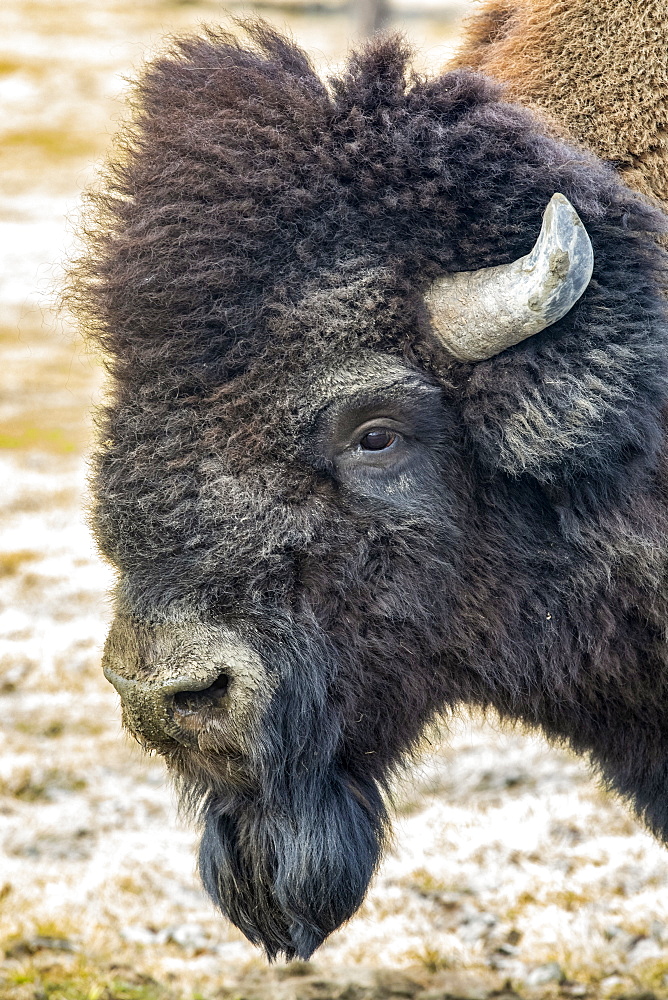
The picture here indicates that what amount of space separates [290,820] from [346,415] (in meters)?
1.21

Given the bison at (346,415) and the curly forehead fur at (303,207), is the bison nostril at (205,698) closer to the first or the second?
the bison at (346,415)

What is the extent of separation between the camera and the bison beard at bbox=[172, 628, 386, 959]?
2855 millimetres

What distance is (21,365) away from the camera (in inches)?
895

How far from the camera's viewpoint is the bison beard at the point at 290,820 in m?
2.86

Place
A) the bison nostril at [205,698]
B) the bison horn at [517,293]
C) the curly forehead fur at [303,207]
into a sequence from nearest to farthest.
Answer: the bison horn at [517,293] → the bison nostril at [205,698] → the curly forehead fur at [303,207]

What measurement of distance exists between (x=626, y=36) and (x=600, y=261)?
1.13 meters

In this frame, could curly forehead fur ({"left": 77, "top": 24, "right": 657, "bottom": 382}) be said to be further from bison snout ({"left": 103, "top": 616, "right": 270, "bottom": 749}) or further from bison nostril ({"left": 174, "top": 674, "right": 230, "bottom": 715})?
bison nostril ({"left": 174, "top": 674, "right": 230, "bottom": 715})

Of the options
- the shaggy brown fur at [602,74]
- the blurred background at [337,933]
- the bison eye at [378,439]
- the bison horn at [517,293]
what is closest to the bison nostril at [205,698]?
the bison eye at [378,439]

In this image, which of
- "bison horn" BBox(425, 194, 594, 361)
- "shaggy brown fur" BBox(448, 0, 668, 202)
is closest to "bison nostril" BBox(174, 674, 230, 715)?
"bison horn" BBox(425, 194, 594, 361)

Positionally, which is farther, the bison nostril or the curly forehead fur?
the curly forehead fur

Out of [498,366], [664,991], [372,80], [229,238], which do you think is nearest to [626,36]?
[372,80]

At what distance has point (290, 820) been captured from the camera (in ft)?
10.0

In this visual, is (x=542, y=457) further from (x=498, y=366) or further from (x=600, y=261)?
(x=600, y=261)

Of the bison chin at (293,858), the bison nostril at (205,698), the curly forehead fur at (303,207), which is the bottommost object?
the bison chin at (293,858)
